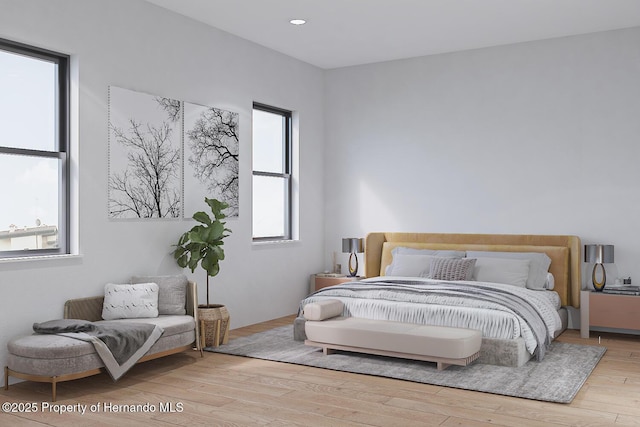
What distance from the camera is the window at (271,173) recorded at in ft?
23.4

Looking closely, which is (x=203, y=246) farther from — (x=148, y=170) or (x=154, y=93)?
(x=154, y=93)

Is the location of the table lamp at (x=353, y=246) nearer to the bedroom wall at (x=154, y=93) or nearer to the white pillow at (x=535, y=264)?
the bedroom wall at (x=154, y=93)

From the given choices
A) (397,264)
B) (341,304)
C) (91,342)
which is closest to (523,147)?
(397,264)

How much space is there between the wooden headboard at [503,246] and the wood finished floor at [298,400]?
1456mm

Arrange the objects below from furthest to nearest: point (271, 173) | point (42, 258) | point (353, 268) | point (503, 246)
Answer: point (353, 268) → point (271, 173) → point (503, 246) → point (42, 258)

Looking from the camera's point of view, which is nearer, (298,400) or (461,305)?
(298,400)

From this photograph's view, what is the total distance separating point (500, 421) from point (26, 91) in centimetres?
401

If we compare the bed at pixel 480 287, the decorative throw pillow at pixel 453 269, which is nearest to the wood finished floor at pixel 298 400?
the bed at pixel 480 287

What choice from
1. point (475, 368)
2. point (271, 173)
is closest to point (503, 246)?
point (475, 368)

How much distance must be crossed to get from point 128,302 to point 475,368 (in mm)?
2729

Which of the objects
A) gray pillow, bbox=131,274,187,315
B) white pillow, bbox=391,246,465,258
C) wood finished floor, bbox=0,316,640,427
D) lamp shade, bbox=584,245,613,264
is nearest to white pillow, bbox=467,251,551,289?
white pillow, bbox=391,246,465,258

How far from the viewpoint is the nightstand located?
19.4ft

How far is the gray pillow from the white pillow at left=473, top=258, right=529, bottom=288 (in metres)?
2.89

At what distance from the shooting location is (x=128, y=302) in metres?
4.92
